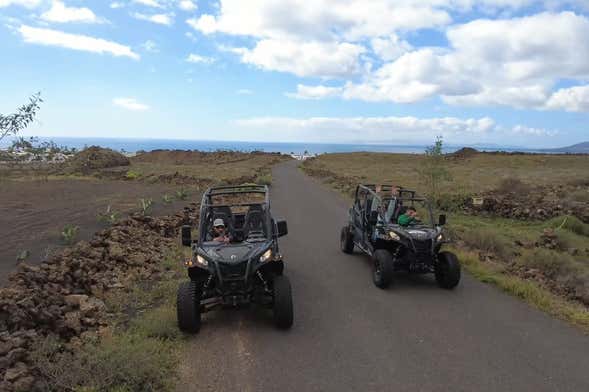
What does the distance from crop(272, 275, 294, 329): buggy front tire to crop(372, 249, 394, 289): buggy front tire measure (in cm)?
306

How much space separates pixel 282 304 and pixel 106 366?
285 cm

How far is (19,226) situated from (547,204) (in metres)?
25.1

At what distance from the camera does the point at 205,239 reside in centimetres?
912

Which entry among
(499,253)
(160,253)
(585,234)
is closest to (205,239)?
(160,253)

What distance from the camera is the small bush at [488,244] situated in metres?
15.0

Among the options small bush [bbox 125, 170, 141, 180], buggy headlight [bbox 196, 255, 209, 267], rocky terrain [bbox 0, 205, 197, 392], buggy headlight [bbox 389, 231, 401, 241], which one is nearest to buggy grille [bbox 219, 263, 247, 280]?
buggy headlight [bbox 196, 255, 209, 267]

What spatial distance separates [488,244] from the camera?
50.6 feet

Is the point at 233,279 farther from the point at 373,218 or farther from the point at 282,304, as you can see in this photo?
the point at 373,218

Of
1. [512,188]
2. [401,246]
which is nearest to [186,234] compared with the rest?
[401,246]

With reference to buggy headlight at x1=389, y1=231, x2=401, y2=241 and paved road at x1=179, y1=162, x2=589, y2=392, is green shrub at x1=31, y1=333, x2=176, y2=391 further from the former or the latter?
buggy headlight at x1=389, y1=231, x2=401, y2=241

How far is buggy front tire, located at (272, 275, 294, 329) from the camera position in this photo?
301 inches

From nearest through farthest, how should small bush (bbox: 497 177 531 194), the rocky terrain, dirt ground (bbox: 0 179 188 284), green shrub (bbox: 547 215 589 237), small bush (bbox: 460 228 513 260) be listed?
1. the rocky terrain
2. dirt ground (bbox: 0 179 188 284)
3. small bush (bbox: 460 228 513 260)
4. green shrub (bbox: 547 215 589 237)
5. small bush (bbox: 497 177 531 194)

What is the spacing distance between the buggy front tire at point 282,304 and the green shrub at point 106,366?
5.99 feet

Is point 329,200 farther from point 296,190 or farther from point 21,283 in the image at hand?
point 21,283
